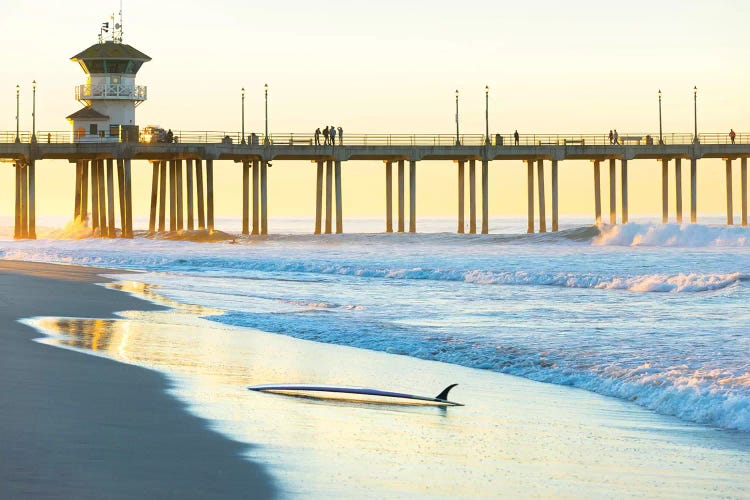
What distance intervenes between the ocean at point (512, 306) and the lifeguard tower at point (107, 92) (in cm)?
929

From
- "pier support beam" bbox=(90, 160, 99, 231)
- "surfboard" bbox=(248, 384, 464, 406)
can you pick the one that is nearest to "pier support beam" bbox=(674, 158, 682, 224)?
"pier support beam" bbox=(90, 160, 99, 231)

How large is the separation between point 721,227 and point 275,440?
1885 inches

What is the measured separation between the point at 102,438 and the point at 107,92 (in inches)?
2103

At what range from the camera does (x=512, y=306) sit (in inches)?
802

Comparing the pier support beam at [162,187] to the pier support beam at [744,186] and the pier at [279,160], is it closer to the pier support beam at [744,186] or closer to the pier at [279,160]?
the pier at [279,160]

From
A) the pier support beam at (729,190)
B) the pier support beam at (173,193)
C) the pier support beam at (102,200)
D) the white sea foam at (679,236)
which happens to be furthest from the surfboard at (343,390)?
the pier support beam at (729,190)

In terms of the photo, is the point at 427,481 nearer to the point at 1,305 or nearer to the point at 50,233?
the point at 1,305

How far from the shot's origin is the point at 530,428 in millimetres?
8758

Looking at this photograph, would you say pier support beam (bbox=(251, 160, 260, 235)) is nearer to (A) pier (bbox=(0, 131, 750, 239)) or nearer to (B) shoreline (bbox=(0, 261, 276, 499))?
(A) pier (bbox=(0, 131, 750, 239))

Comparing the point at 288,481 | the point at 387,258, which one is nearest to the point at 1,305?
the point at 288,481

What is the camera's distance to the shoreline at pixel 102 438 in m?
6.27

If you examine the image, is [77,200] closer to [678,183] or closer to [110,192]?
[110,192]

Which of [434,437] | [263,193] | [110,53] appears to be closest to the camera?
[434,437]

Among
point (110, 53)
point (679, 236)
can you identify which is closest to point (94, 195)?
point (110, 53)
